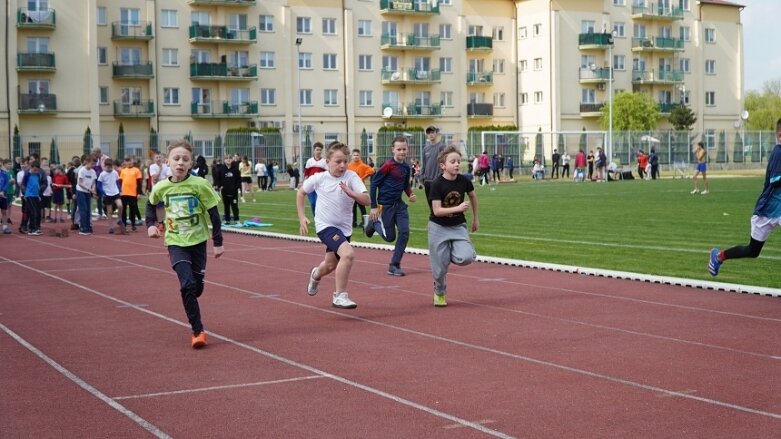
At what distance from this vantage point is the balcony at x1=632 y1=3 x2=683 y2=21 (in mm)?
89000

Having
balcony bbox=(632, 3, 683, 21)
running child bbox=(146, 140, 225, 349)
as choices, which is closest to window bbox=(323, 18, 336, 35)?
balcony bbox=(632, 3, 683, 21)

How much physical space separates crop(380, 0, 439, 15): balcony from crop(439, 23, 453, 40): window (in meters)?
1.72

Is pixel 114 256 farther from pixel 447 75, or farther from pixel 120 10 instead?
pixel 447 75

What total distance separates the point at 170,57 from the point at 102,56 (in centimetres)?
469

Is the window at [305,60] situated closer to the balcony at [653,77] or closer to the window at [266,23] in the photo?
the window at [266,23]

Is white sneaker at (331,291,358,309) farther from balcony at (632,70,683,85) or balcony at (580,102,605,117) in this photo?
balcony at (632,70,683,85)

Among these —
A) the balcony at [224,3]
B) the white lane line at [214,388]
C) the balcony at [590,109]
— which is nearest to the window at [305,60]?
the balcony at [224,3]

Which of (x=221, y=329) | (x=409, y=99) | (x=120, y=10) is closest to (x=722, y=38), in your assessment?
(x=409, y=99)

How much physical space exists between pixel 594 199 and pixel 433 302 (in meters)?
25.3

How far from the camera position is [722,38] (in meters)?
94.6

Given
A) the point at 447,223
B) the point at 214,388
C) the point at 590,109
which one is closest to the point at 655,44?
the point at 590,109

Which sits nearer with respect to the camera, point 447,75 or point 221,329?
point 221,329

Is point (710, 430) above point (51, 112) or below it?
below

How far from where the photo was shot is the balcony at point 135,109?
71.8m
